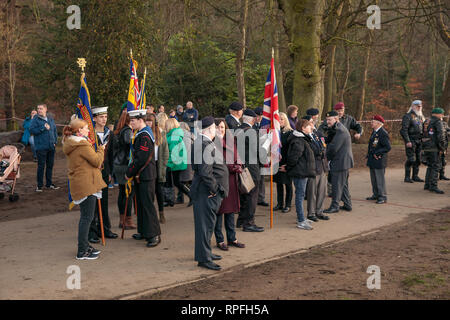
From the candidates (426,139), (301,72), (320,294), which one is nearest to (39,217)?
(320,294)

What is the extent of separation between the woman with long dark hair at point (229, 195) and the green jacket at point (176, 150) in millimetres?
2415

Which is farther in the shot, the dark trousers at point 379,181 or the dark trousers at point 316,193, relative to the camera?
the dark trousers at point 379,181

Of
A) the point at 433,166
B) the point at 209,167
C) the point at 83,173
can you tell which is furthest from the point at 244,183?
the point at 433,166

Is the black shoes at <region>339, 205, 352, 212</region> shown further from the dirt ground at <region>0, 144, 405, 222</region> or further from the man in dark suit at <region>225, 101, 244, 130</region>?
the dirt ground at <region>0, 144, 405, 222</region>

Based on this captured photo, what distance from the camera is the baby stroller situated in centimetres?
1037

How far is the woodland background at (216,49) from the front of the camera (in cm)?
1233

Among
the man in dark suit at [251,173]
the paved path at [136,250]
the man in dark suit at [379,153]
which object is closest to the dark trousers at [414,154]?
the paved path at [136,250]

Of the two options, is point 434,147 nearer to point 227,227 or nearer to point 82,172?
point 227,227

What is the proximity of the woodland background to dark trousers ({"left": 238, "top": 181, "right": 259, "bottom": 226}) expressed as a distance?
16.4 ft

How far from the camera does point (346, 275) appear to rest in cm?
575

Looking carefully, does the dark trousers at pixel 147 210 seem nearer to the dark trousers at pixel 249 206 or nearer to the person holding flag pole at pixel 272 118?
the dark trousers at pixel 249 206

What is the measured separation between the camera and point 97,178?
21.5 feet

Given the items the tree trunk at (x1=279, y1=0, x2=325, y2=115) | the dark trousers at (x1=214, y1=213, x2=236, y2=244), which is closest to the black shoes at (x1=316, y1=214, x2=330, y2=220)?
the dark trousers at (x1=214, y1=213, x2=236, y2=244)
